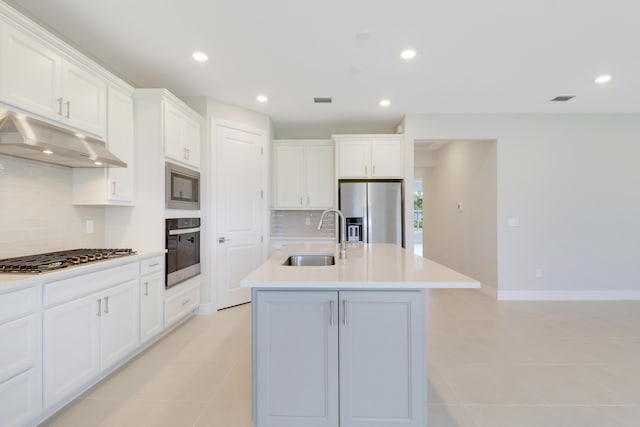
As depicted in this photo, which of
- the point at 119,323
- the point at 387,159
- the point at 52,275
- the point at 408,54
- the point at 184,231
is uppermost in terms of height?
the point at 408,54

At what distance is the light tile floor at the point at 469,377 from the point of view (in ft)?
6.03

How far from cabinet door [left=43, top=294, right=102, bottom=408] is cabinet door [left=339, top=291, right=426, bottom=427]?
1.60 metres

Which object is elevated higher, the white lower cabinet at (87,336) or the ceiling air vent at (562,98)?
the ceiling air vent at (562,98)

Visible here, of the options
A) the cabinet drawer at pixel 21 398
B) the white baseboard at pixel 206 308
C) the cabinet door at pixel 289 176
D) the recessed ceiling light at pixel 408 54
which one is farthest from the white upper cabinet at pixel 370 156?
the cabinet drawer at pixel 21 398

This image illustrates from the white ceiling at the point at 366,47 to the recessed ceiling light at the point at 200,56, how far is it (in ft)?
0.19

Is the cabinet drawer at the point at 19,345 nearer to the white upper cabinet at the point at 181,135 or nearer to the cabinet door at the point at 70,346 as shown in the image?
the cabinet door at the point at 70,346

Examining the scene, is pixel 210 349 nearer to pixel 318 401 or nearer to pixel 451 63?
pixel 318 401

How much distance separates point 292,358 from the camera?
1557 millimetres

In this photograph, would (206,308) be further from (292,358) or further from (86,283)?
(292,358)

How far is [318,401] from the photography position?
155cm

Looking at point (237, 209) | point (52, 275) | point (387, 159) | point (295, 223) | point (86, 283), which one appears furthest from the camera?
point (295, 223)

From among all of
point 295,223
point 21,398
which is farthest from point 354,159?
point 21,398

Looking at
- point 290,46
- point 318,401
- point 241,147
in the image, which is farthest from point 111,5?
point 318,401

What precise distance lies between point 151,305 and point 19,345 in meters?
1.13
